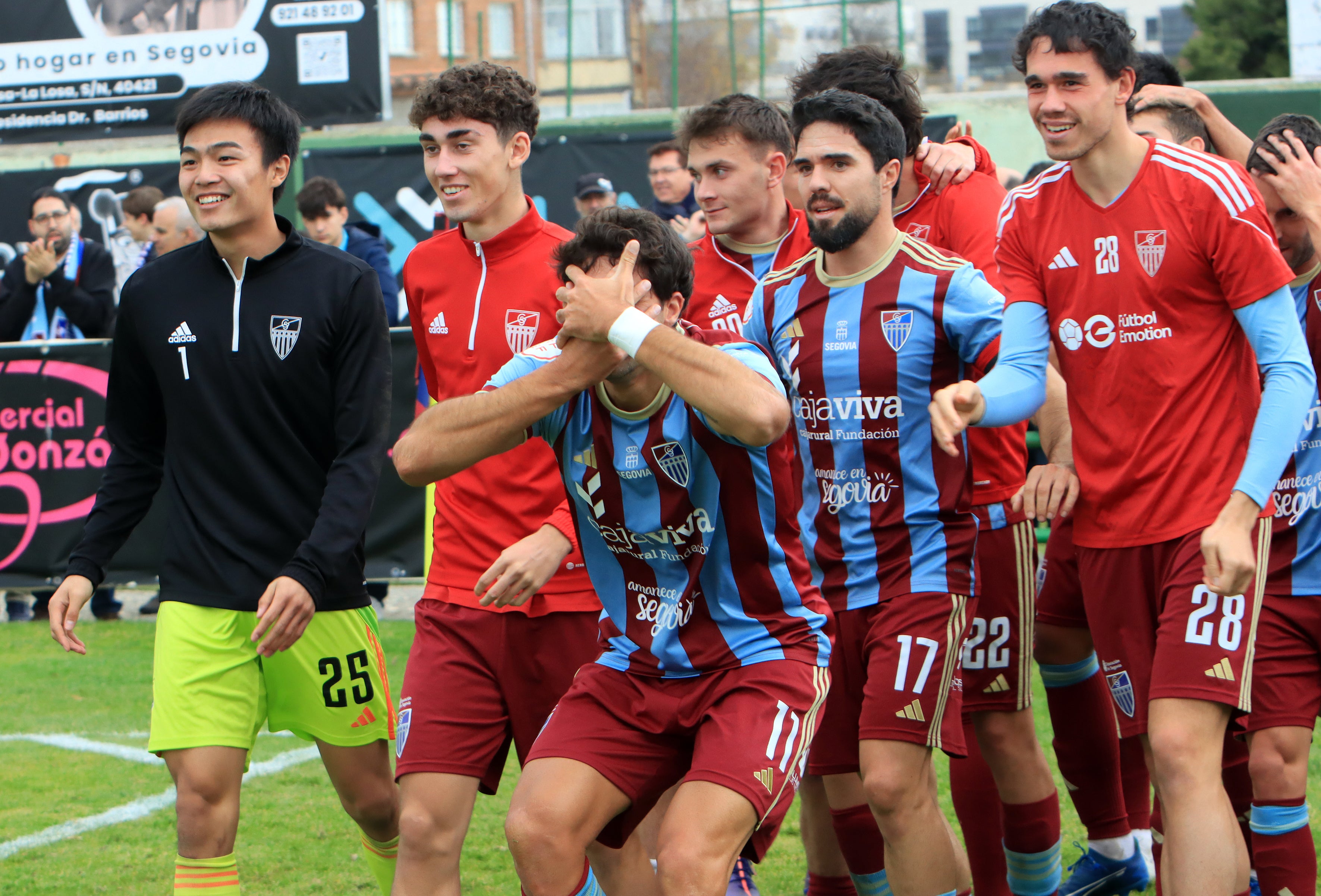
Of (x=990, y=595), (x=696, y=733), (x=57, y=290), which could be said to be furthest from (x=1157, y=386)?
(x=57, y=290)

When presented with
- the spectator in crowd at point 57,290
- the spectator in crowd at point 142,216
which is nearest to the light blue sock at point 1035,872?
the spectator in crowd at point 57,290

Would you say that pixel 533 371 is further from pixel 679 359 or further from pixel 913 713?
pixel 913 713

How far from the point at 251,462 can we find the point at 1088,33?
2.71 m

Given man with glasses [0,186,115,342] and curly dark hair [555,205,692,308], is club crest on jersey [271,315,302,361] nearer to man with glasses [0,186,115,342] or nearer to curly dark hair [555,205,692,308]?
curly dark hair [555,205,692,308]

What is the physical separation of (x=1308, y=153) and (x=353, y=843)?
4245 millimetres

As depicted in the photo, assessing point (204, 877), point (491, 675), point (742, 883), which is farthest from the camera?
point (742, 883)

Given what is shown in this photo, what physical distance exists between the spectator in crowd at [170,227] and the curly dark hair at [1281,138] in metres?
7.24

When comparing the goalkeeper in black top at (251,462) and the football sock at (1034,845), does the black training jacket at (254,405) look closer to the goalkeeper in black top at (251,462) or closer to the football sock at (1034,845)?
the goalkeeper in black top at (251,462)

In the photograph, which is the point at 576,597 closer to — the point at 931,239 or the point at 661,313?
the point at 661,313

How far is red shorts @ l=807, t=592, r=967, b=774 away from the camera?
4.15 meters

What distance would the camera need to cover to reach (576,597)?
4.42 meters

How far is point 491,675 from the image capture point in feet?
14.3

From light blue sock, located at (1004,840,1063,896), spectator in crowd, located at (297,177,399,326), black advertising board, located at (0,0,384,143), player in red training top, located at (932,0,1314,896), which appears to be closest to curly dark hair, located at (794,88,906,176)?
player in red training top, located at (932,0,1314,896)

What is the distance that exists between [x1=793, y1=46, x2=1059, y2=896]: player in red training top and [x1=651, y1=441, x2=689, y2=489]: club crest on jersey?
137 cm
